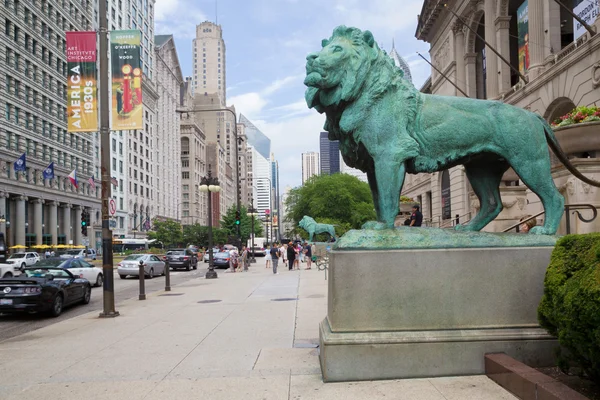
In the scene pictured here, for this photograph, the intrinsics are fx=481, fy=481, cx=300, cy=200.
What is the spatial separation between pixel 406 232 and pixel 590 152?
10.7 meters

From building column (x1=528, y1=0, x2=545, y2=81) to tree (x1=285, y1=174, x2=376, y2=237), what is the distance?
37.5 m

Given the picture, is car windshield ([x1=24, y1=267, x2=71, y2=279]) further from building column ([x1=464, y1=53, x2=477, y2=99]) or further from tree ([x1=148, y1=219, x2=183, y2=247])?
tree ([x1=148, y1=219, x2=183, y2=247])

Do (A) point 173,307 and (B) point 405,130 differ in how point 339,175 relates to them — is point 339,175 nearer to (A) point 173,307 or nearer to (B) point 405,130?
(A) point 173,307

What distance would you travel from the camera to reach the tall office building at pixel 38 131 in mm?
52781

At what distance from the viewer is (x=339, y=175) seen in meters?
68.5

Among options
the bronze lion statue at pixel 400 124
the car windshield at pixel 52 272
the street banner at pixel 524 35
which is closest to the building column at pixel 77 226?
the car windshield at pixel 52 272

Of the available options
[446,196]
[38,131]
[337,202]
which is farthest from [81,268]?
[337,202]

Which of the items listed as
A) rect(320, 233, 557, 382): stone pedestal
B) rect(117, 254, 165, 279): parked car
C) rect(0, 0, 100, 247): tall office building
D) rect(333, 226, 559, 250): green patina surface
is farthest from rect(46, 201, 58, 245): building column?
rect(320, 233, 557, 382): stone pedestal

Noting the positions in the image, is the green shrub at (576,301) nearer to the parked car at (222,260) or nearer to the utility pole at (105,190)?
the utility pole at (105,190)

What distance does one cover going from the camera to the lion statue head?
17.6ft

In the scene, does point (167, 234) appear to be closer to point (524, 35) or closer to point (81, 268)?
point (81, 268)

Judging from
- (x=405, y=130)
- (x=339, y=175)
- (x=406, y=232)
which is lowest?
(x=406, y=232)

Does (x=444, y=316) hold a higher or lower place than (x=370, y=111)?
lower

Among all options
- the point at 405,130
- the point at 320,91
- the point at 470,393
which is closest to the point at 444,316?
the point at 470,393
